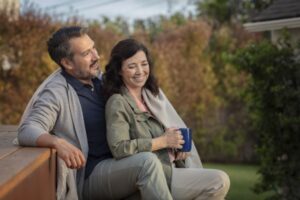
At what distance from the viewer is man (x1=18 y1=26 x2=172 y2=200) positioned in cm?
340

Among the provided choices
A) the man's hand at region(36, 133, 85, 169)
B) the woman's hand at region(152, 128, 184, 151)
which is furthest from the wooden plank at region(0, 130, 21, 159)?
the woman's hand at region(152, 128, 184, 151)

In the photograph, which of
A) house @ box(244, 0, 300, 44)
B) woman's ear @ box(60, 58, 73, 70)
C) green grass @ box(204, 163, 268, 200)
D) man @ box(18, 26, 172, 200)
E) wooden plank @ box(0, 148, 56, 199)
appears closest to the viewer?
wooden plank @ box(0, 148, 56, 199)

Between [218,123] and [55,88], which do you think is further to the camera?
[218,123]

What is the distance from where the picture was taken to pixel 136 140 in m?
3.63

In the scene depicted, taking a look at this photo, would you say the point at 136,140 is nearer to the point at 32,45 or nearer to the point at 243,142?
the point at 32,45

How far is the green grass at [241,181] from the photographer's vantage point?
539 inches

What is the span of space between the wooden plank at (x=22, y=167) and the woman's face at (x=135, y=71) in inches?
30.0

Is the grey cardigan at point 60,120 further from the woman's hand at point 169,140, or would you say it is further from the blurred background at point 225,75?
the blurred background at point 225,75

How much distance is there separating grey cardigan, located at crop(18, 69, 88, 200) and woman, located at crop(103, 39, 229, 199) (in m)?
0.18

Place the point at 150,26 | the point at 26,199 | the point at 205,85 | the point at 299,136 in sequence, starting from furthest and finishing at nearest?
the point at 150,26, the point at 205,85, the point at 299,136, the point at 26,199

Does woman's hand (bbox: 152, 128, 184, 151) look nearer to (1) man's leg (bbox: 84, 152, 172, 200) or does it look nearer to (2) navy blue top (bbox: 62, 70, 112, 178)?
(1) man's leg (bbox: 84, 152, 172, 200)

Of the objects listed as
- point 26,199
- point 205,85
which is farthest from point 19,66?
point 26,199

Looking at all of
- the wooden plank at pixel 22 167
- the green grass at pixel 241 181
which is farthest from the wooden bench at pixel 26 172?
the green grass at pixel 241 181

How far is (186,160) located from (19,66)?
31.0 ft
